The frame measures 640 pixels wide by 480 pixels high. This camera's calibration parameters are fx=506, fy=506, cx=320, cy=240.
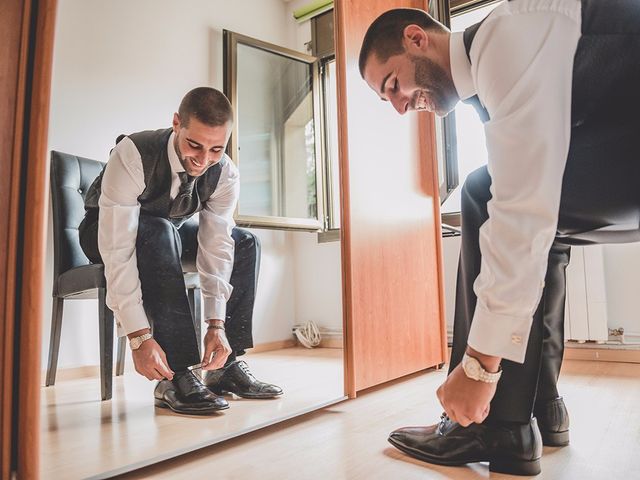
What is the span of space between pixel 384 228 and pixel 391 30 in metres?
0.81

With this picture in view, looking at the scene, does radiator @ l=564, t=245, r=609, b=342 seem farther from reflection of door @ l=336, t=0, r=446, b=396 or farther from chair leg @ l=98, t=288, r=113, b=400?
chair leg @ l=98, t=288, r=113, b=400

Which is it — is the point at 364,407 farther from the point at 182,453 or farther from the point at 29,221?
the point at 29,221

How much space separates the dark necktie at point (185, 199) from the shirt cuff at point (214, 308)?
248mm

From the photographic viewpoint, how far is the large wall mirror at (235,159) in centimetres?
113

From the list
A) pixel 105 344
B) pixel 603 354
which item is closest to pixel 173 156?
pixel 105 344

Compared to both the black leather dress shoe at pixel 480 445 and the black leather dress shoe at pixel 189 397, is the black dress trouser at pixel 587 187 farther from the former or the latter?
the black leather dress shoe at pixel 189 397

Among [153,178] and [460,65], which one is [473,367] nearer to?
[460,65]

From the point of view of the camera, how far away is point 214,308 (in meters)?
1.39

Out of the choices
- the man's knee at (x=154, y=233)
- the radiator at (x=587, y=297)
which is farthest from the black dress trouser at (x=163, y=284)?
the radiator at (x=587, y=297)

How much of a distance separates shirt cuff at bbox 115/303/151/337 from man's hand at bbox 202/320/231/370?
0.76ft

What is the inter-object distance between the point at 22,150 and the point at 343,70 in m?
0.96

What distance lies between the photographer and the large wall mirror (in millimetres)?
1132

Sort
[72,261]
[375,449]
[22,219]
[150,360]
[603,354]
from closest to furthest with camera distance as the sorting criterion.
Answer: [22,219]
[375,449]
[150,360]
[72,261]
[603,354]

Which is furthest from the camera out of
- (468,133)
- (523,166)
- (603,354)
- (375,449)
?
(468,133)
